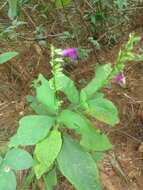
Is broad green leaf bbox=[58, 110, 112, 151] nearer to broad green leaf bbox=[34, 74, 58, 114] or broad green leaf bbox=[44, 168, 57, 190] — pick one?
broad green leaf bbox=[34, 74, 58, 114]

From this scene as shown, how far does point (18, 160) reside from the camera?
891 mm

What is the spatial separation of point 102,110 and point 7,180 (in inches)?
16.9

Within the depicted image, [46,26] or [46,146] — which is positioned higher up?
[46,26]

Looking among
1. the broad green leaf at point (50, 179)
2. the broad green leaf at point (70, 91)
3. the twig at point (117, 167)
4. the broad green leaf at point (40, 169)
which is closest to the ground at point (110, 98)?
the twig at point (117, 167)

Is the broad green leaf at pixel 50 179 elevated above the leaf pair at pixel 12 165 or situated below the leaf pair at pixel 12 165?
below

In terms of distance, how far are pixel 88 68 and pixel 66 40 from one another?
338 mm

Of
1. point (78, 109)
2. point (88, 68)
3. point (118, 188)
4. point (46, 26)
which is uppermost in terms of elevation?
point (46, 26)

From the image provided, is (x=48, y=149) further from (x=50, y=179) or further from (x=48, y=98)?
(x=50, y=179)

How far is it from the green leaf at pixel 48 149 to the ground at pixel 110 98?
362 millimetres

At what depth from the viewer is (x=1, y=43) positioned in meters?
2.19

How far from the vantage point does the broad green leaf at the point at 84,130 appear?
0.94 metres

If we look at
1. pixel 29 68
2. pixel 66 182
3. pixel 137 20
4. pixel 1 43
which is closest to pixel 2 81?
pixel 29 68

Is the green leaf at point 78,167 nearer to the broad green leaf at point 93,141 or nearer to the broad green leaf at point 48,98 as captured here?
the broad green leaf at point 93,141

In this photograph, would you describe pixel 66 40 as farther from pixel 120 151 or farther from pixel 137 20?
pixel 120 151
